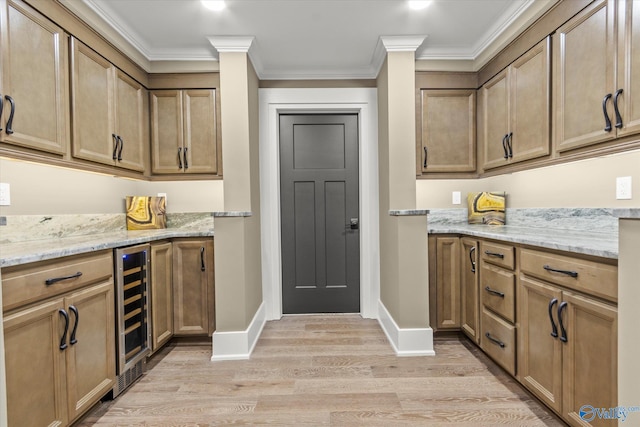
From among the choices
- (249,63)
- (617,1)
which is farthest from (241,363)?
(617,1)

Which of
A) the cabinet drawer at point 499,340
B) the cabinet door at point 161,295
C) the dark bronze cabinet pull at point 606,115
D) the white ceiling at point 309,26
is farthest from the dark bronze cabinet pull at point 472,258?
the cabinet door at point 161,295

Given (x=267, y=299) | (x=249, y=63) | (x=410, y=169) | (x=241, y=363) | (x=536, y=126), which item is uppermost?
(x=249, y=63)

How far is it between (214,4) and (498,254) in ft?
8.19

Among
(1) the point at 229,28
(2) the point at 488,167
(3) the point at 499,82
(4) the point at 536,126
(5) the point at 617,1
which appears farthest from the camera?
(2) the point at 488,167

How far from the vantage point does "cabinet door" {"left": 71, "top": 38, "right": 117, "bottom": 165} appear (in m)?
2.00

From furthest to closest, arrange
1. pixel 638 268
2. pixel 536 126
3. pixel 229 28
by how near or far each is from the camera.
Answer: pixel 229 28 < pixel 536 126 < pixel 638 268

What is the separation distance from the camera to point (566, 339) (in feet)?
4.62

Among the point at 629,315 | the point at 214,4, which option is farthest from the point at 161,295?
the point at 629,315

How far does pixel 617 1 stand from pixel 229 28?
237cm

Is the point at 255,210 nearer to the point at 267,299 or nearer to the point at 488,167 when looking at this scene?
the point at 267,299

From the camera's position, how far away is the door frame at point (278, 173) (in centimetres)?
308

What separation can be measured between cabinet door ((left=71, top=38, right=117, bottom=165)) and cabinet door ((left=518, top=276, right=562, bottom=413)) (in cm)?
286

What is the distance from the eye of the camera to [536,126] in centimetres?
214

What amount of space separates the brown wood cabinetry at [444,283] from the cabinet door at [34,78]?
271 centimetres
